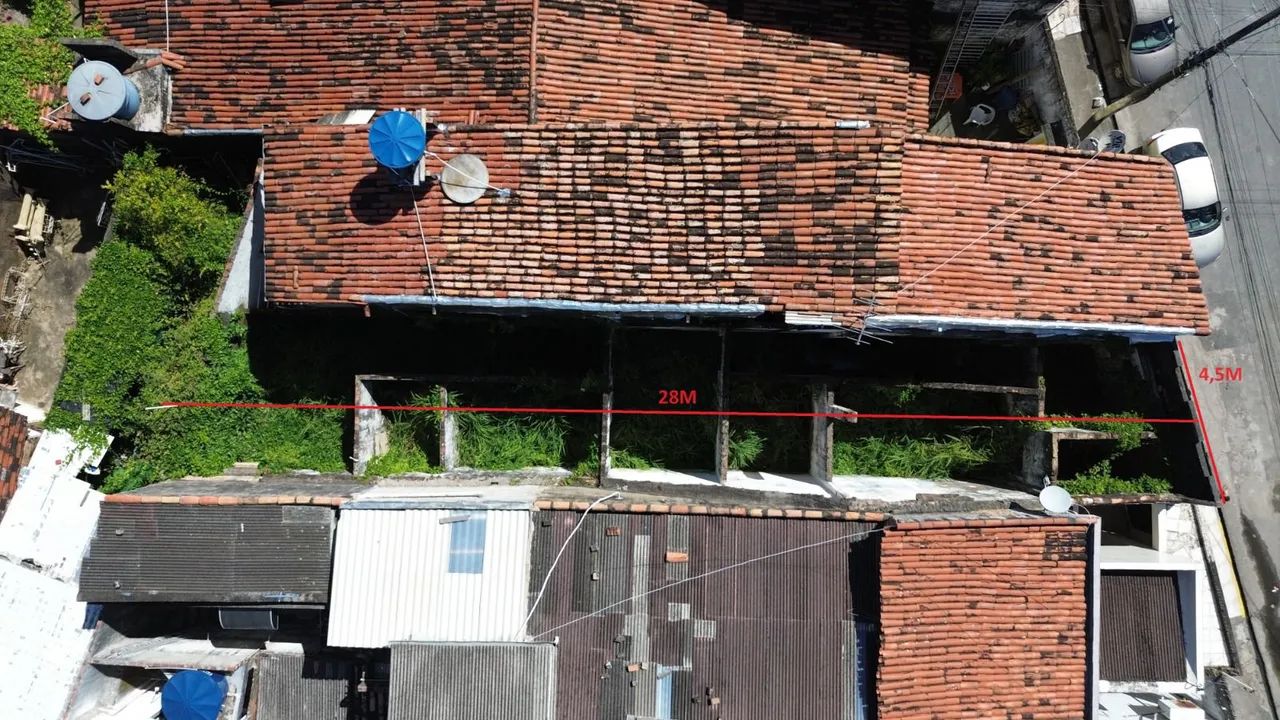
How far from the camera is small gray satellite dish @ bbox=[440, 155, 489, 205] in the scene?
37.2ft

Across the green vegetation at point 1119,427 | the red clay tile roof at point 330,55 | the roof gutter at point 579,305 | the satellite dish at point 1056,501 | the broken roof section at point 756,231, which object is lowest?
the satellite dish at point 1056,501

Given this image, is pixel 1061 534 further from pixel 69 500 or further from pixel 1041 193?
pixel 69 500

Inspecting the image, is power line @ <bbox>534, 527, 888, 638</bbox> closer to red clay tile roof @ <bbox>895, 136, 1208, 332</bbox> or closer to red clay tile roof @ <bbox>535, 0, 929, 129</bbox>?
red clay tile roof @ <bbox>895, 136, 1208, 332</bbox>

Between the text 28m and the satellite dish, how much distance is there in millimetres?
6839

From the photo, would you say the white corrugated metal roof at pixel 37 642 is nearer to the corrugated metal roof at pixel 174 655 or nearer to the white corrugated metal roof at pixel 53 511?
the white corrugated metal roof at pixel 53 511

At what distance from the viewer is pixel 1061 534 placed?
11.1 m

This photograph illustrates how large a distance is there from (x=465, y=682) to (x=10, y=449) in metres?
11.2

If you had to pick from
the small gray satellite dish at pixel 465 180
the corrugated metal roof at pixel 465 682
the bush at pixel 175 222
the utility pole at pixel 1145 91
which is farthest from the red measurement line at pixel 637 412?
the utility pole at pixel 1145 91

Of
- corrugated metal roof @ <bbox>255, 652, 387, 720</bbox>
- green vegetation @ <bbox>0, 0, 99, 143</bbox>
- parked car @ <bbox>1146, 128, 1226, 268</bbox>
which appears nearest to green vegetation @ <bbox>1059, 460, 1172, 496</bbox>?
parked car @ <bbox>1146, 128, 1226, 268</bbox>

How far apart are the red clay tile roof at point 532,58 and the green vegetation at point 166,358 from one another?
2.12 meters

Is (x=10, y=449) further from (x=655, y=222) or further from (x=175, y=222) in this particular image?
(x=655, y=222)

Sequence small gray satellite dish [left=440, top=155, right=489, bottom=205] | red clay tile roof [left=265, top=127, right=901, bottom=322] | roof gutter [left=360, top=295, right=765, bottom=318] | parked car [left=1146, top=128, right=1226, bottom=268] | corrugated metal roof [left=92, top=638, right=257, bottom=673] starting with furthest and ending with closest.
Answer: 1. parked car [left=1146, top=128, right=1226, bottom=268]
2. corrugated metal roof [left=92, top=638, right=257, bottom=673]
3. small gray satellite dish [left=440, top=155, right=489, bottom=205]
4. roof gutter [left=360, top=295, right=765, bottom=318]
5. red clay tile roof [left=265, top=127, right=901, bottom=322]

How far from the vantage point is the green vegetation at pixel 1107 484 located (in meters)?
12.8

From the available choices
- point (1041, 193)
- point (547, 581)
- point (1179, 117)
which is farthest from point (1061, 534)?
point (1179, 117)
